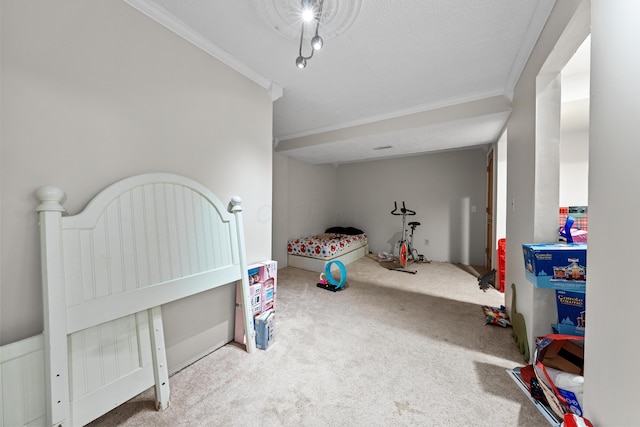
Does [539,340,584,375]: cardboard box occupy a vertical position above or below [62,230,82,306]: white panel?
below

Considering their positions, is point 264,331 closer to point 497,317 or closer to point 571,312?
point 571,312

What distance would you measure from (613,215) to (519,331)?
1.54 m

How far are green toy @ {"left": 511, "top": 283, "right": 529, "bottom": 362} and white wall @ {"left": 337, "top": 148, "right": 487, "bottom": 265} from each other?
2.83 metres

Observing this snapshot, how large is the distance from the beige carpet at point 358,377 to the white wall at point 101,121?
0.40m

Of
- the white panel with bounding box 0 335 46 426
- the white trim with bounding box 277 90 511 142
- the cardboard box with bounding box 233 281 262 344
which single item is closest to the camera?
the white panel with bounding box 0 335 46 426

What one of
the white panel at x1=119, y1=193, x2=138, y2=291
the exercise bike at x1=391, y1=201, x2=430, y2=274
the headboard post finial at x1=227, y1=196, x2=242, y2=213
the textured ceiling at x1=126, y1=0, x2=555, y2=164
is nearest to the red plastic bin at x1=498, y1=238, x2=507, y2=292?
the textured ceiling at x1=126, y1=0, x2=555, y2=164

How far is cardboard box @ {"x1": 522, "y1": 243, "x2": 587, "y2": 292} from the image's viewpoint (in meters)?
1.37

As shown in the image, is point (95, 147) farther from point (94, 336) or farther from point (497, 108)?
point (497, 108)

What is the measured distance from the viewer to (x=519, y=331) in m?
1.88

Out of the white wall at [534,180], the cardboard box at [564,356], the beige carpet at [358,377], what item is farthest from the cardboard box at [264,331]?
the white wall at [534,180]

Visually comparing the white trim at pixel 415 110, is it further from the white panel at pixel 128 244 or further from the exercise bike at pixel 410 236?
the white panel at pixel 128 244

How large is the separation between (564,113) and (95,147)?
4.15 m

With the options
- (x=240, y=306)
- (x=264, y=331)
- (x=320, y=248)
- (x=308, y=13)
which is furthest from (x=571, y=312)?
(x=320, y=248)

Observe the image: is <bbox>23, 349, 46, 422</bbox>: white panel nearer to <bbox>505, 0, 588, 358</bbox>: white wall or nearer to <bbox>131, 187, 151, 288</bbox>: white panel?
<bbox>131, 187, 151, 288</bbox>: white panel
